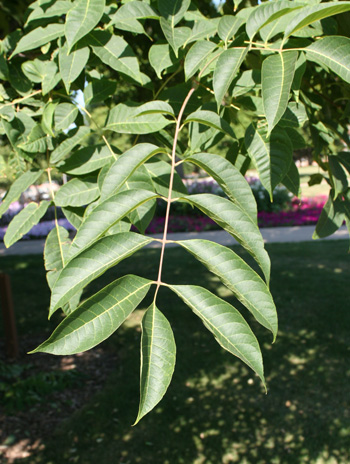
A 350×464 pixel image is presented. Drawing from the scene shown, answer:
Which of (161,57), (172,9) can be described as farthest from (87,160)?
(172,9)

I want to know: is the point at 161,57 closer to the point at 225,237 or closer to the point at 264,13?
the point at 264,13

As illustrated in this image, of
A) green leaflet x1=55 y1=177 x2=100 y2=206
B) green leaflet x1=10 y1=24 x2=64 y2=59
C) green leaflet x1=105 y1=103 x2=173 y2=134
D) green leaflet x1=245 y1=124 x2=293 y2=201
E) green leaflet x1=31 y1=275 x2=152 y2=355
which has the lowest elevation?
green leaflet x1=31 y1=275 x2=152 y2=355

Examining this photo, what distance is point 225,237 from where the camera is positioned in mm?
10734

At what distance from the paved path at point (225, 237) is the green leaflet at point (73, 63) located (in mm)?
8669

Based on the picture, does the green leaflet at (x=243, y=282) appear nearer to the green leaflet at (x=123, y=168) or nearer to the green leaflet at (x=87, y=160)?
the green leaflet at (x=123, y=168)

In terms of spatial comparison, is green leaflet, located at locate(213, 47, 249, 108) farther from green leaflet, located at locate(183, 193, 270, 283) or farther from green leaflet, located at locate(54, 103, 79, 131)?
green leaflet, located at locate(54, 103, 79, 131)

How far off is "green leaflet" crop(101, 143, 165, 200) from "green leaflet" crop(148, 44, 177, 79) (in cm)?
37

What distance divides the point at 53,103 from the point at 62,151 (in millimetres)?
150

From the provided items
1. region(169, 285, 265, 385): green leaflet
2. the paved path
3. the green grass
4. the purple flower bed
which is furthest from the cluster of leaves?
the purple flower bed

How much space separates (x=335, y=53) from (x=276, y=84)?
15 centimetres

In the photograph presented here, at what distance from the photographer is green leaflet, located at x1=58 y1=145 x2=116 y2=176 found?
3.99ft

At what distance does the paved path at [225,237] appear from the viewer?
10302 mm

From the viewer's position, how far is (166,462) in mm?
3479

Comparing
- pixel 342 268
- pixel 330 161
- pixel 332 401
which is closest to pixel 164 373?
pixel 330 161
